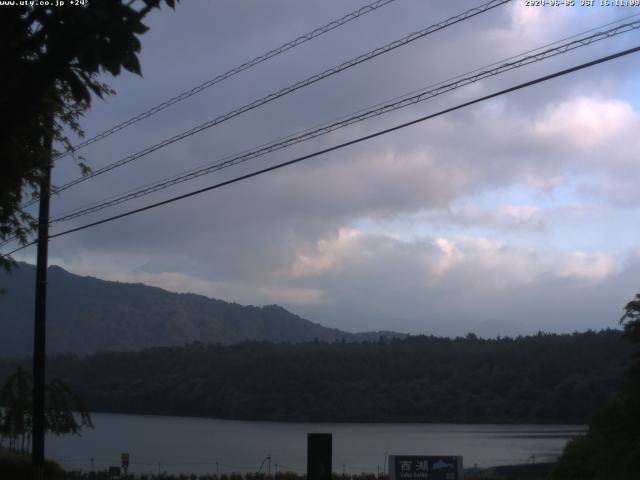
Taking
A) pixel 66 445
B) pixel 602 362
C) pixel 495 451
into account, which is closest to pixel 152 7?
pixel 495 451

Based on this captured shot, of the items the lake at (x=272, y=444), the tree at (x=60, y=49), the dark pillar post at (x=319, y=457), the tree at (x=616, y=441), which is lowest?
the lake at (x=272, y=444)

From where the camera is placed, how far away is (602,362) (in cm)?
10619

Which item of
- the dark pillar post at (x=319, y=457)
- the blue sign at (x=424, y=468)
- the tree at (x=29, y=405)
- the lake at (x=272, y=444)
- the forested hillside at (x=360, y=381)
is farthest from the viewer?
the forested hillside at (x=360, y=381)

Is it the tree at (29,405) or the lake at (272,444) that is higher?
the tree at (29,405)

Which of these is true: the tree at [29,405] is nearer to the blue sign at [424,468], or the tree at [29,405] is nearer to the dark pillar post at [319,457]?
the dark pillar post at [319,457]

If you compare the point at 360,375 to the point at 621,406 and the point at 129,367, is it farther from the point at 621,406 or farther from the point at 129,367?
the point at 621,406

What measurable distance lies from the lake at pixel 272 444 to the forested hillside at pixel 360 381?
4.04 meters

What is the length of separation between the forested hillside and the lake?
404 cm

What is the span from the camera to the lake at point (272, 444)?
2515 inches

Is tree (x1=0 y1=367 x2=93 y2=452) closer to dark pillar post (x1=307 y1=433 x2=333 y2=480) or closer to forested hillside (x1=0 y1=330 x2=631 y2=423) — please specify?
dark pillar post (x1=307 y1=433 x2=333 y2=480)

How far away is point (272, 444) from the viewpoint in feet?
281

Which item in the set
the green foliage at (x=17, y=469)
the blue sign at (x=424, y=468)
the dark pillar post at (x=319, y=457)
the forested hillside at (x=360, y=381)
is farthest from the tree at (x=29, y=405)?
the forested hillside at (x=360, y=381)

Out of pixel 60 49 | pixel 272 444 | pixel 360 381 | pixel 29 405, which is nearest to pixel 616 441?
pixel 29 405

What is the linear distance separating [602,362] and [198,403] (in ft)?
214
